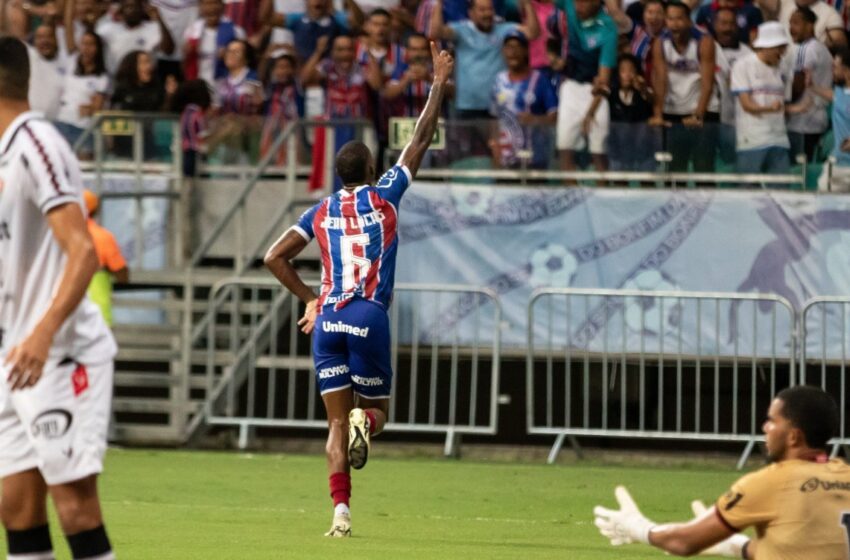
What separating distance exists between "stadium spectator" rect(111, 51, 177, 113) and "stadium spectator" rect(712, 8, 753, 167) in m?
5.94

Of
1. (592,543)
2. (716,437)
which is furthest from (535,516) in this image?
(716,437)

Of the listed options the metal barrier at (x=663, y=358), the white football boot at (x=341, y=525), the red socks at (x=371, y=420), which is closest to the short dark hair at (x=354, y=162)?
the red socks at (x=371, y=420)

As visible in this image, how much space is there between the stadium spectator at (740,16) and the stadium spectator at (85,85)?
6658mm

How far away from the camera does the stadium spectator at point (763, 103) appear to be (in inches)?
698

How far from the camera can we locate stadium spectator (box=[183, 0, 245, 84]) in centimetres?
2056

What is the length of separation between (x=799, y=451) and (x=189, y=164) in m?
13.9

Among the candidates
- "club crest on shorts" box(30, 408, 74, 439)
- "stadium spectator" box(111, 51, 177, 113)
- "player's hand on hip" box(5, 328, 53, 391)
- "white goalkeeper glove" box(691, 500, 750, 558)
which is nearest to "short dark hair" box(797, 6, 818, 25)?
"stadium spectator" box(111, 51, 177, 113)

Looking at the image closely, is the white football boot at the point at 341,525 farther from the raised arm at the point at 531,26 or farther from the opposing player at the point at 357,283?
the raised arm at the point at 531,26

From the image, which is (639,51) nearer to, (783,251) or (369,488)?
(783,251)

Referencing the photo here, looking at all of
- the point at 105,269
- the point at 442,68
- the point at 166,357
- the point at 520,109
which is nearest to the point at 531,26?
the point at 520,109

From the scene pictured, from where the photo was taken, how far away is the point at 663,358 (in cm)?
1772

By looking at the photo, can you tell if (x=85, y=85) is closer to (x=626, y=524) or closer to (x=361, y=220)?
(x=361, y=220)

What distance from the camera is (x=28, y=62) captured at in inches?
271

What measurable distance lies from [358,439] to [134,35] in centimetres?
1087
